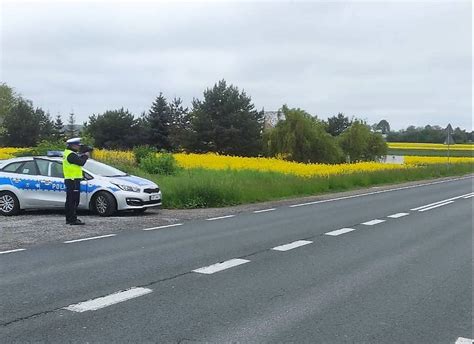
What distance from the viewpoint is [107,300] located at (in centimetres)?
586

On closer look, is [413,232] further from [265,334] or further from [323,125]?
[323,125]

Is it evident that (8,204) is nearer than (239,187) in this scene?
Yes

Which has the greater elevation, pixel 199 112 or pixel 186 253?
pixel 199 112

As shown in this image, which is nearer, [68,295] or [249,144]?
[68,295]

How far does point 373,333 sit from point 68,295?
3188 mm

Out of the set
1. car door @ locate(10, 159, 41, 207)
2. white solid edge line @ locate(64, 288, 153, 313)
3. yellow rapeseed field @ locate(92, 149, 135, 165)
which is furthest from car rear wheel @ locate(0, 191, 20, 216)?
yellow rapeseed field @ locate(92, 149, 135, 165)

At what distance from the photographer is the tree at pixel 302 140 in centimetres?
5731

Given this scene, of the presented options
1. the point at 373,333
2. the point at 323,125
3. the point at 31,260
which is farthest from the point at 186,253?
the point at 323,125

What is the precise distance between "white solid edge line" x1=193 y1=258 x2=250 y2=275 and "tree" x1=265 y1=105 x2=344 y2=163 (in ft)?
162

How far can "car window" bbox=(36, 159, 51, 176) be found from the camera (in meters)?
14.0

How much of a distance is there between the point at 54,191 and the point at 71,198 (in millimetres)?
1937

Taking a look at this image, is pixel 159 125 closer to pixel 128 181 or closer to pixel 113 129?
pixel 113 129

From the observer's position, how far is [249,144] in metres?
63.9

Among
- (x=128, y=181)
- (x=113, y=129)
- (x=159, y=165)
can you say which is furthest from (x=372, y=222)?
(x=113, y=129)
